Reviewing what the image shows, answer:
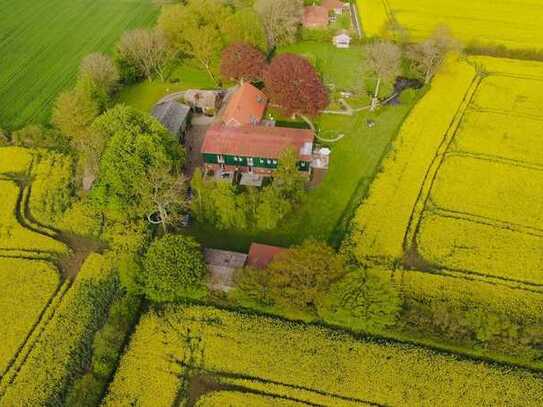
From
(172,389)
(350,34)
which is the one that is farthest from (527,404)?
(350,34)

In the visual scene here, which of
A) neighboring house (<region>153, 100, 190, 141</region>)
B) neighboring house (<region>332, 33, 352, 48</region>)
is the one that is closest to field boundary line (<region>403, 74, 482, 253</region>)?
neighboring house (<region>332, 33, 352, 48</region>)

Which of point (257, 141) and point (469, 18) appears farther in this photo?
point (469, 18)

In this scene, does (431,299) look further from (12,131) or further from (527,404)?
(12,131)

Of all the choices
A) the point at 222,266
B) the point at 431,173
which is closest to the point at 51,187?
the point at 222,266

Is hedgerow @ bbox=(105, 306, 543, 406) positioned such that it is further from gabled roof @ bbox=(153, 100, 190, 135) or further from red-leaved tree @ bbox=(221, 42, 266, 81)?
red-leaved tree @ bbox=(221, 42, 266, 81)

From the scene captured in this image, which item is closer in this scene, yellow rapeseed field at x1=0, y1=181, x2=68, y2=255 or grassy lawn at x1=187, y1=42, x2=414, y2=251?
yellow rapeseed field at x1=0, y1=181, x2=68, y2=255

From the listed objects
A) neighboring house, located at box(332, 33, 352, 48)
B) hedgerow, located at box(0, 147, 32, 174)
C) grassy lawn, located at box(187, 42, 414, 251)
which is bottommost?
grassy lawn, located at box(187, 42, 414, 251)

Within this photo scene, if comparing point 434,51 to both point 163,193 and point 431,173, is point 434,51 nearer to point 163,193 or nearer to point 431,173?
point 431,173
